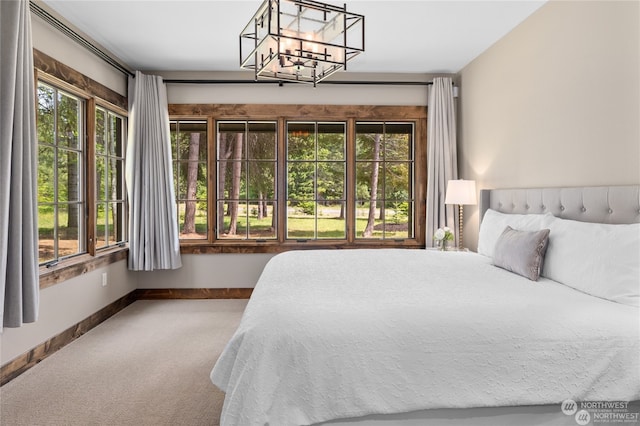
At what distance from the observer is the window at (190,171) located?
497 cm

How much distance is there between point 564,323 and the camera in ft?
5.74

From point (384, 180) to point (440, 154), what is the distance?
71cm

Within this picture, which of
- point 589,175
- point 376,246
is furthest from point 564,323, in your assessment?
point 376,246

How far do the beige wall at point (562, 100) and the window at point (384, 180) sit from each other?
88 cm

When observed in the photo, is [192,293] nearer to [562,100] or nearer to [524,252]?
[524,252]

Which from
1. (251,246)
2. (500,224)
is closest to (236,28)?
(251,246)

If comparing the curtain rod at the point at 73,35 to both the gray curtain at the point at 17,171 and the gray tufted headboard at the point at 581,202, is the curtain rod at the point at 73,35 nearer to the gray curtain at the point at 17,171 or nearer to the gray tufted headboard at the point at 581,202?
the gray curtain at the point at 17,171

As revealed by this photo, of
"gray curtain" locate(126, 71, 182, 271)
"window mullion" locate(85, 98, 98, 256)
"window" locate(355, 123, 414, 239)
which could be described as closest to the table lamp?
"window" locate(355, 123, 414, 239)

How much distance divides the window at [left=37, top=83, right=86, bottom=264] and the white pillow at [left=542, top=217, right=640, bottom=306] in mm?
3620

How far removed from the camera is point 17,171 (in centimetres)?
246

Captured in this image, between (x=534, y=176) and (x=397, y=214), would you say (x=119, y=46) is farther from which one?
(x=534, y=176)

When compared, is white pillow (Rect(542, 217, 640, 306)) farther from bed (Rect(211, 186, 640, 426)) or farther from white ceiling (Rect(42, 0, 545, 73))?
white ceiling (Rect(42, 0, 545, 73))

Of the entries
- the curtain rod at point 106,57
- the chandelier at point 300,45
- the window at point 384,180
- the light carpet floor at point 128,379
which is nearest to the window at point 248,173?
the curtain rod at point 106,57

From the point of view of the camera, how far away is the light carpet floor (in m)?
2.31
